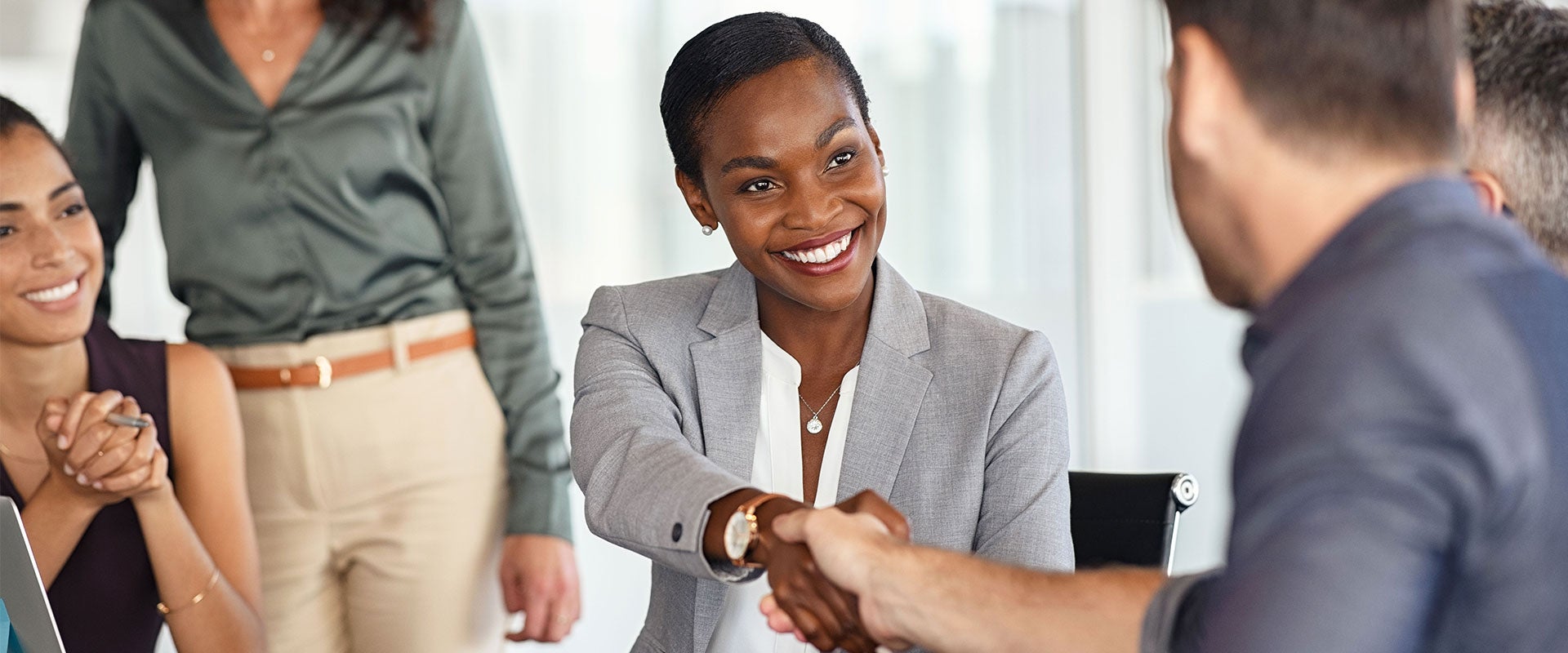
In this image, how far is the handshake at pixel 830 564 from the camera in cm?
160

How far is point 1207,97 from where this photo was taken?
3.40 feet

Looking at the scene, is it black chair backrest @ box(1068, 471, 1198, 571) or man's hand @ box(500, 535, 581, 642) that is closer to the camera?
black chair backrest @ box(1068, 471, 1198, 571)

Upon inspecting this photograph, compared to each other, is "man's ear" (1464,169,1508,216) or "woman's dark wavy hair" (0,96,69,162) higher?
"woman's dark wavy hair" (0,96,69,162)

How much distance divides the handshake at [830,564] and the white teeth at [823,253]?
0.43 meters

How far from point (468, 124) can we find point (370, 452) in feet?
2.38

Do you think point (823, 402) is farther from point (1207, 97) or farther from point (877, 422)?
point (1207, 97)

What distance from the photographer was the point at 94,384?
2656 mm

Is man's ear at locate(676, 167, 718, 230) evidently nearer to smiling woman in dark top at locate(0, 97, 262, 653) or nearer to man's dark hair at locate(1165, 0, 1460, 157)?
smiling woman in dark top at locate(0, 97, 262, 653)

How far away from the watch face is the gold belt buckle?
1.40 metres

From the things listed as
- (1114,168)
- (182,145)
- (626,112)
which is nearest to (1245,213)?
(182,145)

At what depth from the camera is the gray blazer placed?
198 centimetres

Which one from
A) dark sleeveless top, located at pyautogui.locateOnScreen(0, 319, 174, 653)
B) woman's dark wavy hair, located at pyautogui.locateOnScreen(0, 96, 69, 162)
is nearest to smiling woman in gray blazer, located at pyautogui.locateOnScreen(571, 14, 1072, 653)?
A: dark sleeveless top, located at pyautogui.locateOnScreen(0, 319, 174, 653)

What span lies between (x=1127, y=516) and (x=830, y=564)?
0.75 m

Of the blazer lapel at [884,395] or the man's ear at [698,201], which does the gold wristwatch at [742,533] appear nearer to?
the blazer lapel at [884,395]
